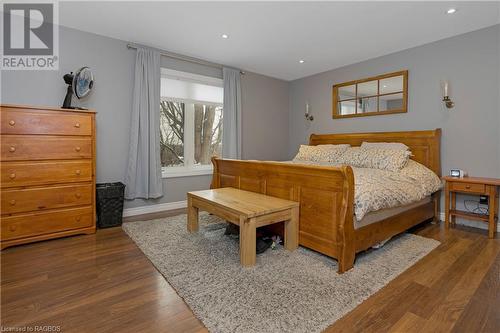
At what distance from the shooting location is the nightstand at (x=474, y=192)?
2736 millimetres

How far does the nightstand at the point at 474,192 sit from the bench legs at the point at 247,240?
8.27ft

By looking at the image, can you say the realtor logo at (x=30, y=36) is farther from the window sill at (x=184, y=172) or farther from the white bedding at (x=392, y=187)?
the white bedding at (x=392, y=187)

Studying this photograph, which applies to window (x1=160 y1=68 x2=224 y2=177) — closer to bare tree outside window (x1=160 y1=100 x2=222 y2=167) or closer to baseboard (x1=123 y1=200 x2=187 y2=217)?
bare tree outside window (x1=160 y1=100 x2=222 y2=167)

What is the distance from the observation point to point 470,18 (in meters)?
2.79

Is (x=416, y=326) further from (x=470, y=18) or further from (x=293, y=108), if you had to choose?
(x=293, y=108)

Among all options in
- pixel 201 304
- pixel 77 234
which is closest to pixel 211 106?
pixel 77 234

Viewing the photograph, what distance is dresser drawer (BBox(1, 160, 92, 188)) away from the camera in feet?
7.90

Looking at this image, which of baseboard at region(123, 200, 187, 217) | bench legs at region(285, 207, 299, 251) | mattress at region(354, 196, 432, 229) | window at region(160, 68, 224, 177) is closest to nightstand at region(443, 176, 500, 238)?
mattress at region(354, 196, 432, 229)

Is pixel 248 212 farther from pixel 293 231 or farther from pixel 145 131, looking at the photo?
pixel 145 131

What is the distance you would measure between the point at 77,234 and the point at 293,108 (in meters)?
4.31

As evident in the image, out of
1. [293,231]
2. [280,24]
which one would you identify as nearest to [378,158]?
[293,231]

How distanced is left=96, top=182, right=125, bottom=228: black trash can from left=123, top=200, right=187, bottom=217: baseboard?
39cm

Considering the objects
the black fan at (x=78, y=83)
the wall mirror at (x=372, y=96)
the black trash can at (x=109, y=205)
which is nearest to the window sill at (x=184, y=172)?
the black trash can at (x=109, y=205)

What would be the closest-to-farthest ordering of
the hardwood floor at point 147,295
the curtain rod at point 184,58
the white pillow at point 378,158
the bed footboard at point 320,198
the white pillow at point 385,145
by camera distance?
the hardwood floor at point 147,295
the bed footboard at point 320,198
the white pillow at point 378,158
the white pillow at point 385,145
the curtain rod at point 184,58
